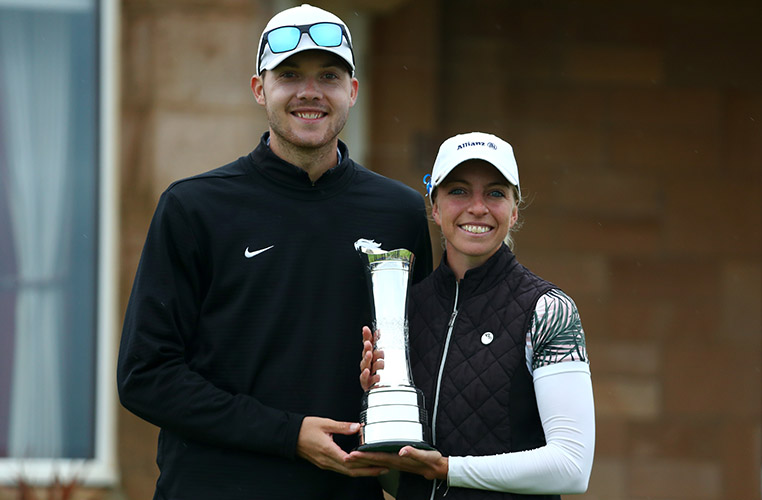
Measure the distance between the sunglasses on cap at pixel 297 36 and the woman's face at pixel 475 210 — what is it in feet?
1.62

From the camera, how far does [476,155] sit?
8.62 ft

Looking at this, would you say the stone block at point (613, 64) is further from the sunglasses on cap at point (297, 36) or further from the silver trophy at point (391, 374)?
the silver trophy at point (391, 374)

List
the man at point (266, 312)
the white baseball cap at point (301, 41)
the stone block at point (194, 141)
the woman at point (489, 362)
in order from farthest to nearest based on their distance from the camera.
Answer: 1. the stone block at point (194, 141)
2. the white baseball cap at point (301, 41)
3. the man at point (266, 312)
4. the woman at point (489, 362)

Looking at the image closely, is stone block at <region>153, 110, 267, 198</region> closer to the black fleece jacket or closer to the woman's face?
the black fleece jacket

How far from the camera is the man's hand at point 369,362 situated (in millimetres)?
2598

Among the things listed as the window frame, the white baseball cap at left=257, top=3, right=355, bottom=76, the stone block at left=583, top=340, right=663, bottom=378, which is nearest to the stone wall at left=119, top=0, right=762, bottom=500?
the stone block at left=583, top=340, right=663, bottom=378

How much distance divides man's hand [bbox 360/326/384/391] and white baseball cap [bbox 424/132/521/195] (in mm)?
412

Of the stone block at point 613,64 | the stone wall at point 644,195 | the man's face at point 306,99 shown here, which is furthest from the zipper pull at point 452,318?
the stone block at point 613,64

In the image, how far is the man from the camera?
273 centimetres

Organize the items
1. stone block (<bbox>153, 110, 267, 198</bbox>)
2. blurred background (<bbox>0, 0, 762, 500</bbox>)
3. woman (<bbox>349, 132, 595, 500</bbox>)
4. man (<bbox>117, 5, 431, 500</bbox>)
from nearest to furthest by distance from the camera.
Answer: woman (<bbox>349, 132, 595, 500</bbox>) < man (<bbox>117, 5, 431, 500</bbox>) < stone block (<bbox>153, 110, 267, 198</bbox>) < blurred background (<bbox>0, 0, 762, 500</bbox>)

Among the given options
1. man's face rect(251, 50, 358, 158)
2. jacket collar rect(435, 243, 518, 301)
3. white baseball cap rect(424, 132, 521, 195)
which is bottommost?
jacket collar rect(435, 243, 518, 301)

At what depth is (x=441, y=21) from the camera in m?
5.86

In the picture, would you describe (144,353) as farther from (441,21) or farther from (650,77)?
(650,77)

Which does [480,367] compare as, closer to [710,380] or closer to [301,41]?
[301,41]
